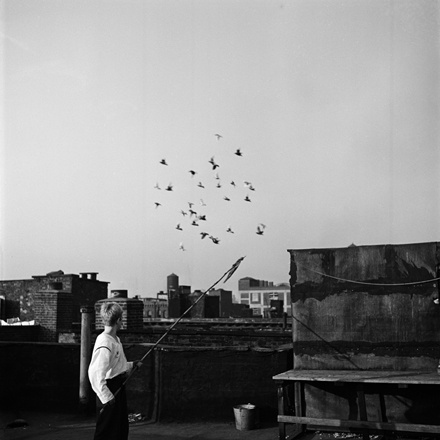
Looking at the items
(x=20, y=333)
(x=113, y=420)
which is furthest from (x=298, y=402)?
(x=20, y=333)

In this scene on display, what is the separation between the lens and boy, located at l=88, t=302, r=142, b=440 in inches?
216

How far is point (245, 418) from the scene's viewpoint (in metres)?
8.83

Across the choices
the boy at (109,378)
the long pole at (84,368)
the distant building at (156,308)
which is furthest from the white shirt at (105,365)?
the distant building at (156,308)

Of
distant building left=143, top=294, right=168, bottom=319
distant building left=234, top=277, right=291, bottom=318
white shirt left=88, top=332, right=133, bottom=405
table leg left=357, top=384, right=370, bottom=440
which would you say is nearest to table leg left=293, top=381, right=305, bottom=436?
table leg left=357, top=384, right=370, bottom=440

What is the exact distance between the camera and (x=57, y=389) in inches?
409

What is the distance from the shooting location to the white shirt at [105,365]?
5.41 metres

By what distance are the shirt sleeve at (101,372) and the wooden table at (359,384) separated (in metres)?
2.74

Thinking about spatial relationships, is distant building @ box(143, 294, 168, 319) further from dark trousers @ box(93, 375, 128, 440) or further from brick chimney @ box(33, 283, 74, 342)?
dark trousers @ box(93, 375, 128, 440)

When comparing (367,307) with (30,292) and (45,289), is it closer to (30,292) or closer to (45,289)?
(45,289)

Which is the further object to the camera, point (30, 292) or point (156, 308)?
point (156, 308)

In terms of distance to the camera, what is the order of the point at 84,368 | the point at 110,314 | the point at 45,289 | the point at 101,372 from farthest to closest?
the point at 45,289
the point at 84,368
the point at 110,314
the point at 101,372

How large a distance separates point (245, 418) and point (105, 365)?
3999mm

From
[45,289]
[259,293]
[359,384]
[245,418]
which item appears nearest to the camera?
[359,384]

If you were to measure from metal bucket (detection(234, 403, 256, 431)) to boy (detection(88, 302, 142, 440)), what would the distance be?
342 cm
